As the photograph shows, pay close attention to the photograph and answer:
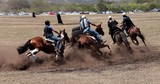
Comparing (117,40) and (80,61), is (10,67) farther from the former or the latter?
(117,40)

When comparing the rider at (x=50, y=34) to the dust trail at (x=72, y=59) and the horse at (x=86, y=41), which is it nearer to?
the dust trail at (x=72, y=59)

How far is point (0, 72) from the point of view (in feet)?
57.2

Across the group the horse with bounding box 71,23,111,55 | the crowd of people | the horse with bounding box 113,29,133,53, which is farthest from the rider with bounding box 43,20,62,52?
the horse with bounding box 113,29,133,53

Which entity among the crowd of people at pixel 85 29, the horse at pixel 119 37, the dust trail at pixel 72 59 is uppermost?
the crowd of people at pixel 85 29

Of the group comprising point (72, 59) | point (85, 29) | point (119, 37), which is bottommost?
point (72, 59)

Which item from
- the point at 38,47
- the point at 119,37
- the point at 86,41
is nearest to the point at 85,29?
the point at 86,41

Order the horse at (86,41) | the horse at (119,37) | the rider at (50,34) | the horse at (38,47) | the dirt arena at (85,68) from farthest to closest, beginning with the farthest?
the horse at (119,37) → the horse at (86,41) → the rider at (50,34) → the horse at (38,47) → the dirt arena at (85,68)

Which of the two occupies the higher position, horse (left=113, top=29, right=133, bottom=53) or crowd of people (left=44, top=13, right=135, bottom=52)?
crowd of people (left=44, top=13, right=135, bottom=52)

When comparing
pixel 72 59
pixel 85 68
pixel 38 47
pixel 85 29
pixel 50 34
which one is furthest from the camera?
pixel 85 29

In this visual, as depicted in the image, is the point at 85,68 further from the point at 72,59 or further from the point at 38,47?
the point at 38,47

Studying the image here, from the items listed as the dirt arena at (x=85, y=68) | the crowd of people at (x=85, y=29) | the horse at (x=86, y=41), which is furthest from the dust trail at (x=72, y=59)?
the crowd of people at (x=85, y=29)

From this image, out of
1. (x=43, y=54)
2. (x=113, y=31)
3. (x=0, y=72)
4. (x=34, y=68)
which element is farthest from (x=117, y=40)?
(x=0, y=72)


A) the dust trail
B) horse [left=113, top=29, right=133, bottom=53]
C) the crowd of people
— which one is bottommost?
the dust trail

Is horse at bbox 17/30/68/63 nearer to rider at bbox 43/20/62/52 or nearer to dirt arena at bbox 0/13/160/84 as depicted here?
rider at bbox 43/20/62/52
